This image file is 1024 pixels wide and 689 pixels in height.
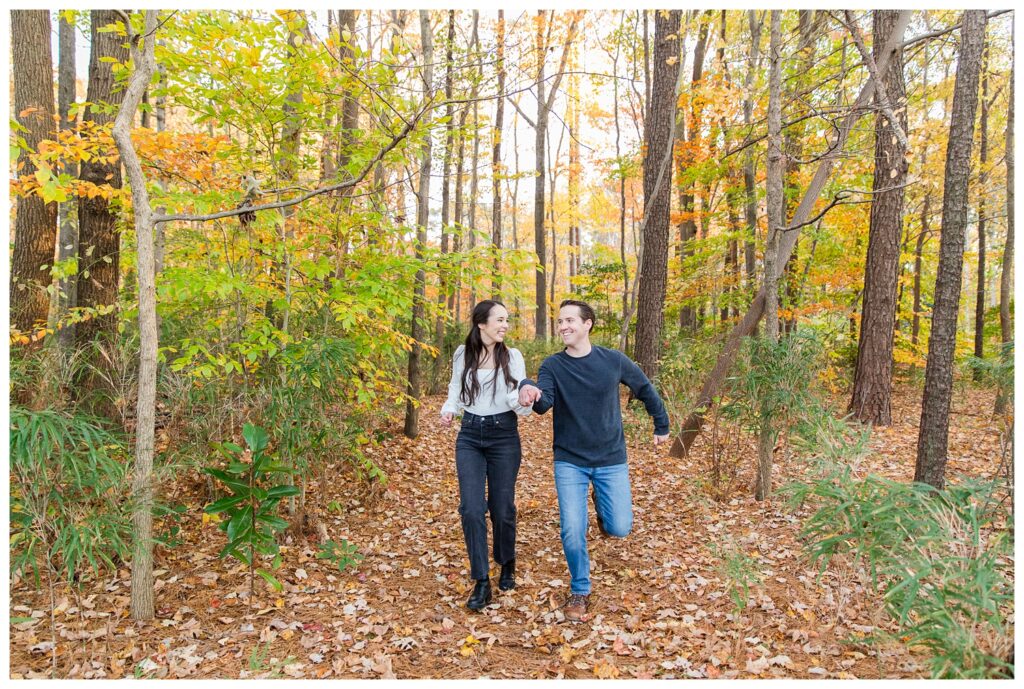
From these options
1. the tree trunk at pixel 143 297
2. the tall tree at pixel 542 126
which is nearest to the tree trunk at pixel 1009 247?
the tall tree at pixel 542 126

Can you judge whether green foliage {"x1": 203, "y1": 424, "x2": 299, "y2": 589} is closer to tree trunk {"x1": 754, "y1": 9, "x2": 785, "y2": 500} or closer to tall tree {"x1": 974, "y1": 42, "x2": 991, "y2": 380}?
tree trunk {"x1": 754, "y1": 9, "x2": 785, "y2": 500}

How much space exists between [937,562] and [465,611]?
7.90ft

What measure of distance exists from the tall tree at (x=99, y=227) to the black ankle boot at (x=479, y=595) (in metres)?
3.96

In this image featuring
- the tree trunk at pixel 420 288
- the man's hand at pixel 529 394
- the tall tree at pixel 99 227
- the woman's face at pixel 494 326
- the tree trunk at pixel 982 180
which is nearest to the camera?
the man's hand at pixel 529 394

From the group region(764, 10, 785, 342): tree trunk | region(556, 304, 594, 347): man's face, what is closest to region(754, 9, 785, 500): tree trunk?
region(764, 10, 785, 342): tree trunk

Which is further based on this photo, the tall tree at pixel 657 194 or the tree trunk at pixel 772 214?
the tall tree at pixel 657 194

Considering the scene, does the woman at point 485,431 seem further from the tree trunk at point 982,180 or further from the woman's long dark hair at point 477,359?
the tree trunk at point 982,180

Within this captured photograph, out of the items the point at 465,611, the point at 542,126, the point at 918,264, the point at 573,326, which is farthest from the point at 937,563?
the point at 542,126

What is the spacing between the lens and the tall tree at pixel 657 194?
7.72 meters

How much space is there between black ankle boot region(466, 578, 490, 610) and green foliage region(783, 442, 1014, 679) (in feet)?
5.97

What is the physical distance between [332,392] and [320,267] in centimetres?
99

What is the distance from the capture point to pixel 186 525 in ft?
14.1

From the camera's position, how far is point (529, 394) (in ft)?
9.91

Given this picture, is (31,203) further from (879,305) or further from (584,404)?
(879,305)
